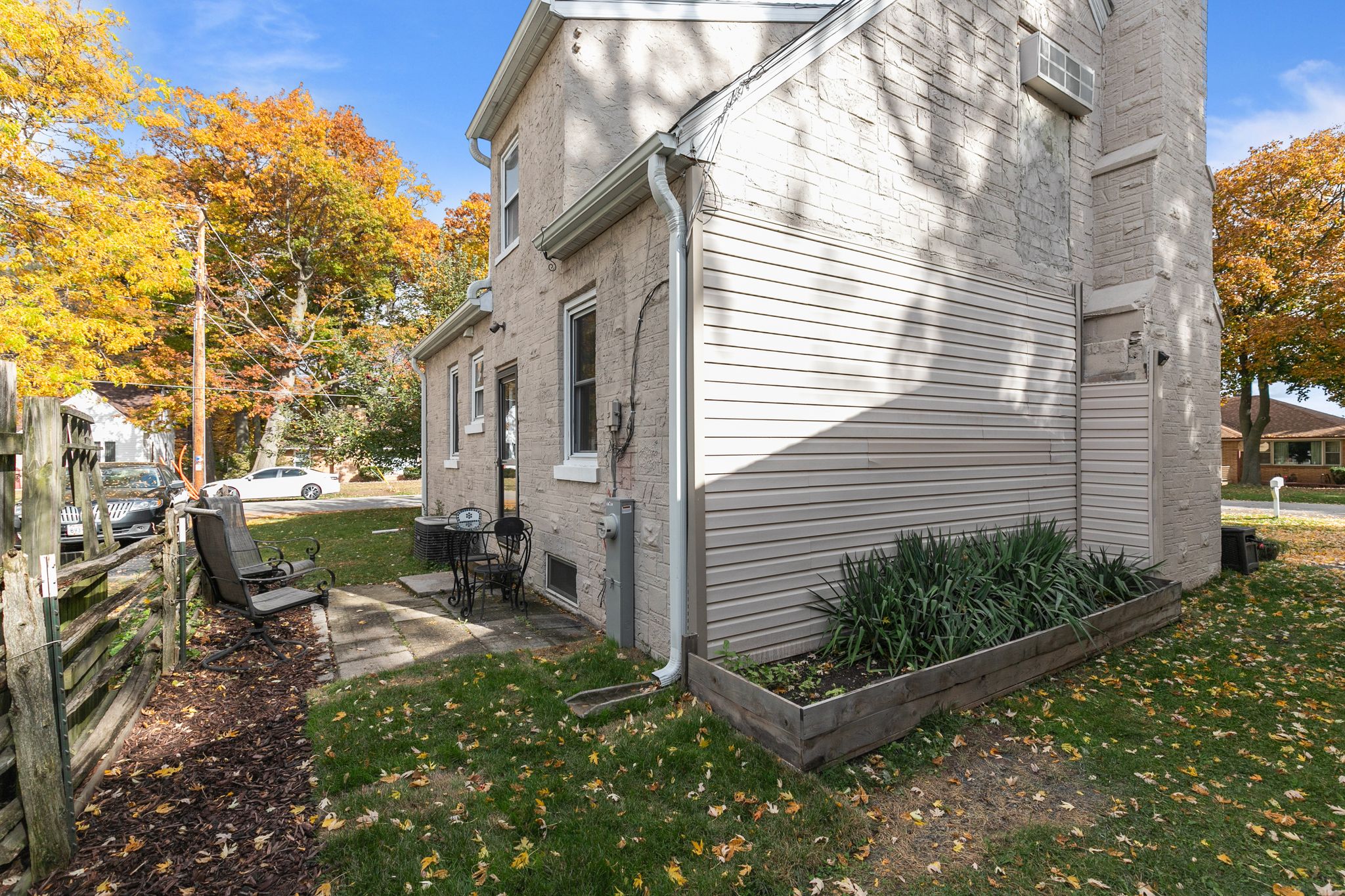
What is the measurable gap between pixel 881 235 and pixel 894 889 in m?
4.82

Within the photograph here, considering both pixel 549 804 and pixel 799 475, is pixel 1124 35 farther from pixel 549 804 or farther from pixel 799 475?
pixel 549 804

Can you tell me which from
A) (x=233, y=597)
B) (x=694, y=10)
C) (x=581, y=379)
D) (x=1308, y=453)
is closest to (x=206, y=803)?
(x=233, y=597)

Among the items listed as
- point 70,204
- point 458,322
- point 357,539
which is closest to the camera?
point 70,204

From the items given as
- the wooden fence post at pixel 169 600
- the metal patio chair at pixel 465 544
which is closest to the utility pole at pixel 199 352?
the metal patio chair at pixel 465 544

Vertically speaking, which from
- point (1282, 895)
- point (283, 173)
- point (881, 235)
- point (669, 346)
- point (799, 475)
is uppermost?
point (283, 173)

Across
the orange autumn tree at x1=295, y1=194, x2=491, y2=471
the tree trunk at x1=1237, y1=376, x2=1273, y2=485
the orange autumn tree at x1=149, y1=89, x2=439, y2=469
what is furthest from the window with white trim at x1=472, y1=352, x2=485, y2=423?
the tree trunk at x1=1237, y1=376, x2=1273, y2=485

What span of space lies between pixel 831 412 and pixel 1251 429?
30542 millimetres

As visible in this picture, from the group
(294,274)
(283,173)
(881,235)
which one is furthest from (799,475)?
(294,274)

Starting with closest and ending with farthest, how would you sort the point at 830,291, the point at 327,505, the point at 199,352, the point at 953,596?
the point at 953,596 → the point at 830,291 → the point at 199,352 → the point at 327,505

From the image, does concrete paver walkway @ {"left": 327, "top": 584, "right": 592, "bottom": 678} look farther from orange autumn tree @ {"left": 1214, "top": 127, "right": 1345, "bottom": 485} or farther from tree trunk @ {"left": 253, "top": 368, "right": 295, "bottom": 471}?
orange autumn tree @ {"left": 1214, "top": 127, "right": 1345, "bottom": 485}

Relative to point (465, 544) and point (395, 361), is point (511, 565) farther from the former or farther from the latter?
point (395, 361)

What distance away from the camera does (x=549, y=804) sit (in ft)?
10.4

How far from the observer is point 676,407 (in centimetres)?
446

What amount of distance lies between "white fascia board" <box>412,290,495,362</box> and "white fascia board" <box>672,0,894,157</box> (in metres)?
5.20
